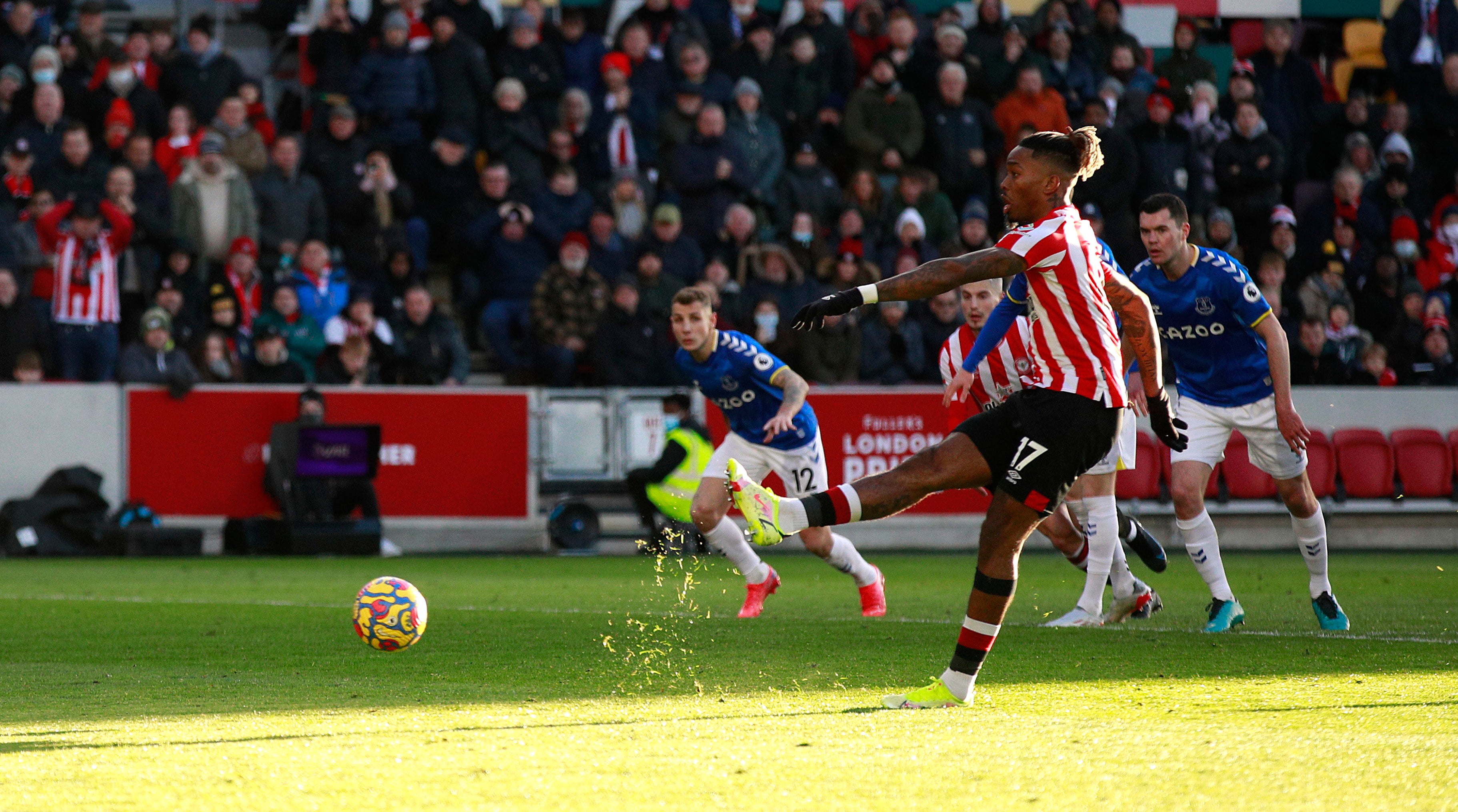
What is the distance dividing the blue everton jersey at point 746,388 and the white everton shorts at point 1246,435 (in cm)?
209

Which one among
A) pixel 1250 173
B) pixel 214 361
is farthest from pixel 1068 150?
pixel 1250 173

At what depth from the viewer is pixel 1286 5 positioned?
23906 millimetres

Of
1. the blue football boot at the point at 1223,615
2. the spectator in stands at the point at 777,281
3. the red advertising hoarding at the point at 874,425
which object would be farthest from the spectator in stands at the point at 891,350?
the blue football boot at the point at 1223,615

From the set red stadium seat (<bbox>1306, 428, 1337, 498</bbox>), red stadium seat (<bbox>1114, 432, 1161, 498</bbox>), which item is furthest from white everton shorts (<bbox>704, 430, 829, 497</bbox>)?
red stadium seat (<bbox>1306, 428, 1337, 498</bbox>)

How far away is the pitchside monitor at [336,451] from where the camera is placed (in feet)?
53.6

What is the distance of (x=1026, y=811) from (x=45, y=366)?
1448cm

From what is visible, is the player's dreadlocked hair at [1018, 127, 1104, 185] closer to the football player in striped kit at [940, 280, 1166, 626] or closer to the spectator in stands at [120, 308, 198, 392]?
the football player in striped kit at [940, 280, 1166, 626]

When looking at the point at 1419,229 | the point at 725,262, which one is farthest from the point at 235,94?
the point at 1419,229

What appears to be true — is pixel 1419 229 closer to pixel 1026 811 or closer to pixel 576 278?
pixel 576 278

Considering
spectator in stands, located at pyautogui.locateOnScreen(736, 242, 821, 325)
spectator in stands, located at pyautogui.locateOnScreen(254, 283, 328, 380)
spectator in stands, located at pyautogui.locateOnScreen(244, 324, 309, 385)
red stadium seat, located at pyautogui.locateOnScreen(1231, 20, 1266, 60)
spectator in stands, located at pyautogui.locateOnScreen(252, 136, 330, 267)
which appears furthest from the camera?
red stadium seat, located at pyautogui.locateOnScreen(1231, 20, 1266, 60)

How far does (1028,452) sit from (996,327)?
9.35 ft

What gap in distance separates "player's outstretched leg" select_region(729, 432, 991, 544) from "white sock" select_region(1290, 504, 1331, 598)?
4.01 m

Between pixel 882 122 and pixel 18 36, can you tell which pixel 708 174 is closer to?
pixel 882 122

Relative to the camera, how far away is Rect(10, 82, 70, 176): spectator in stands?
16.8m
